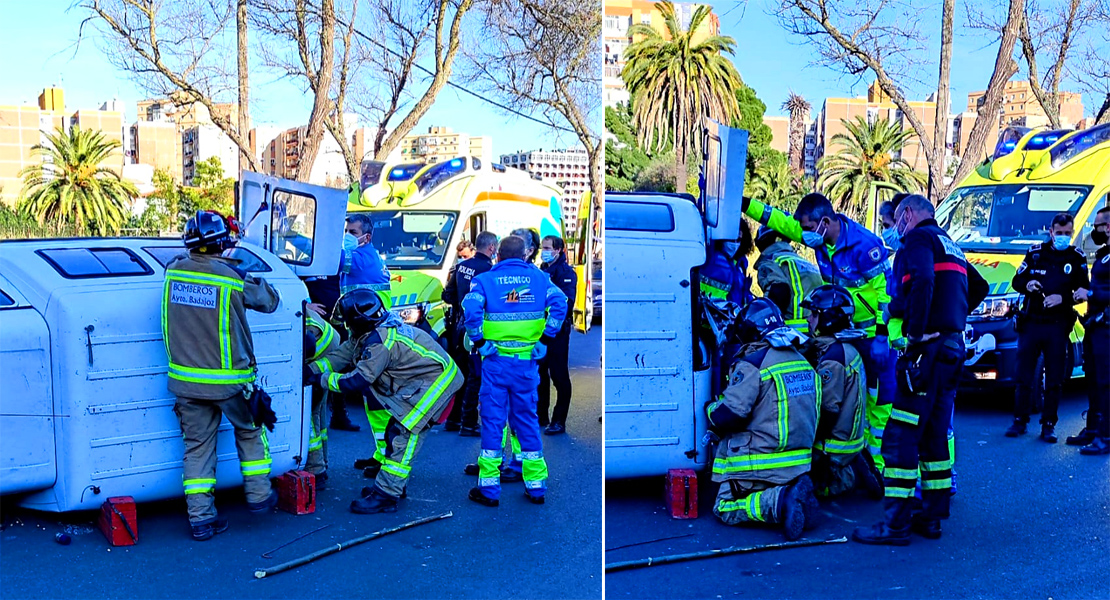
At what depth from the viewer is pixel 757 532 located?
15.5 ft

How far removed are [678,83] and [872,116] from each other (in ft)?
15.4

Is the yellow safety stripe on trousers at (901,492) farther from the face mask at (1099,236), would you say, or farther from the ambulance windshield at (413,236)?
the ambulance windshield at (413,236)

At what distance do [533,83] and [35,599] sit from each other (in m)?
4.23

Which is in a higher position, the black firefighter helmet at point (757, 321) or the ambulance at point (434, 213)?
the ambulance at point (434, 213)

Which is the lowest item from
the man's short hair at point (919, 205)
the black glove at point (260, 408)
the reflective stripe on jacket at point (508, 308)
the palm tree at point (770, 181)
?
the black glove at point (260, 408)

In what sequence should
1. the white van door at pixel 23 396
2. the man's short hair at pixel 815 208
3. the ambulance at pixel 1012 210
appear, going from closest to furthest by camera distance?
the white van door at pixel 23 396 → the man's short hair at pixel 815 208 → the ambulance at pixel 1012 210

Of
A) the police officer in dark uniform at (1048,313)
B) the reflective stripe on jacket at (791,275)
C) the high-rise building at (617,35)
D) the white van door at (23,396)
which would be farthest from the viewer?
the police officer in dark uniform at (1048,313)

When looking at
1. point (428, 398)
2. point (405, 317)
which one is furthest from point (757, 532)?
point (405, 317)

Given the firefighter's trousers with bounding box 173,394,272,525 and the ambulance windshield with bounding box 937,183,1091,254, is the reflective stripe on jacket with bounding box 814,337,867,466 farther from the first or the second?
the ambulance windshield with bounding box 937,183,1091,254

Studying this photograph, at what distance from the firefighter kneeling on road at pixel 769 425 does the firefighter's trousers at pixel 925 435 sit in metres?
0.38

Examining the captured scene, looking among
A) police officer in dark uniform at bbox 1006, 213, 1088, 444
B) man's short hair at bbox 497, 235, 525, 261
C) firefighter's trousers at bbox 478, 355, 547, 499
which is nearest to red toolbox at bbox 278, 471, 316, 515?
firefighter's trousers at bbox 478, 355, 547, 499

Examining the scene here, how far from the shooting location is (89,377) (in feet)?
14.6

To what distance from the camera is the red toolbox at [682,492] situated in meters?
4.89

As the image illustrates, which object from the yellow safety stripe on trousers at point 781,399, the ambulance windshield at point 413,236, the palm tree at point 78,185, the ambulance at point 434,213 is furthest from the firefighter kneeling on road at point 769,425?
the ambulance windshield at point 413,236
